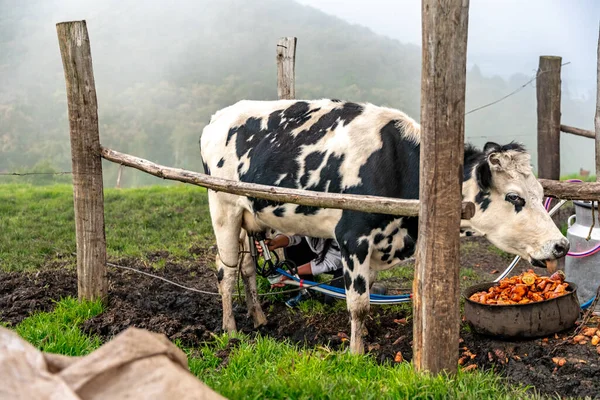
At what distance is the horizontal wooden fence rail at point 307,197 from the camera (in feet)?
12.4

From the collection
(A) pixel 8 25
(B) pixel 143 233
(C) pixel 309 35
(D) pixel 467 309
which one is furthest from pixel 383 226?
(A) pixel 8 25

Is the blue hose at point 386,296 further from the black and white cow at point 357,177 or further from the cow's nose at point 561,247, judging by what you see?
the cow's nose at point 561,247

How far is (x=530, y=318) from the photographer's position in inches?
183

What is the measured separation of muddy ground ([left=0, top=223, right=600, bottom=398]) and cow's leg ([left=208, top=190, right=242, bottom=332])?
1.22 feet

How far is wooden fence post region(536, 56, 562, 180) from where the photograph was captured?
7504 millimetres

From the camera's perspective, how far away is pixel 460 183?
350 centimetres

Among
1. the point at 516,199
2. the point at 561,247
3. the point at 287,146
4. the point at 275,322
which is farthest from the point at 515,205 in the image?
the point at 275,322

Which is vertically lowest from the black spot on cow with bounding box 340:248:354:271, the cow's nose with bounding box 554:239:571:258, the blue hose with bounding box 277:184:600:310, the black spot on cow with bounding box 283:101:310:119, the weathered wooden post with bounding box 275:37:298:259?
the blue hose with bounding box 277:184:600:310

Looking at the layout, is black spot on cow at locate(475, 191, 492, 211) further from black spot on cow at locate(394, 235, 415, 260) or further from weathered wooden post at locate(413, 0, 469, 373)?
weathered wooden post at locate(413, 0, 469, 373)

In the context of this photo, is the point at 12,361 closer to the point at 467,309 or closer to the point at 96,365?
the point at 96,365

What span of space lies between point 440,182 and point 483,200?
146 centimetres

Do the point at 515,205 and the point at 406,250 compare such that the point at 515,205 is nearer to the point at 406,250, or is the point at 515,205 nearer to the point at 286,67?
the point at 406,250

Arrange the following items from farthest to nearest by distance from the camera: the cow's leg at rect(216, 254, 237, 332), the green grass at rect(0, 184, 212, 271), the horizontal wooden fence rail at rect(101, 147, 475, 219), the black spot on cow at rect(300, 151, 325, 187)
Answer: the green grass at rect(0, 184, 212, 271)
the cow's leg at rect(216, 254, 237, 332)
the black spot on cow at rect(300, 151, 325, 187)
the horizontal wooden fence rail at rect(101, 147, 475, 219)

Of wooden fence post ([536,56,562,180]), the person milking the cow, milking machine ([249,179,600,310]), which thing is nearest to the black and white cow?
milking machine ([249,179,600,310])
